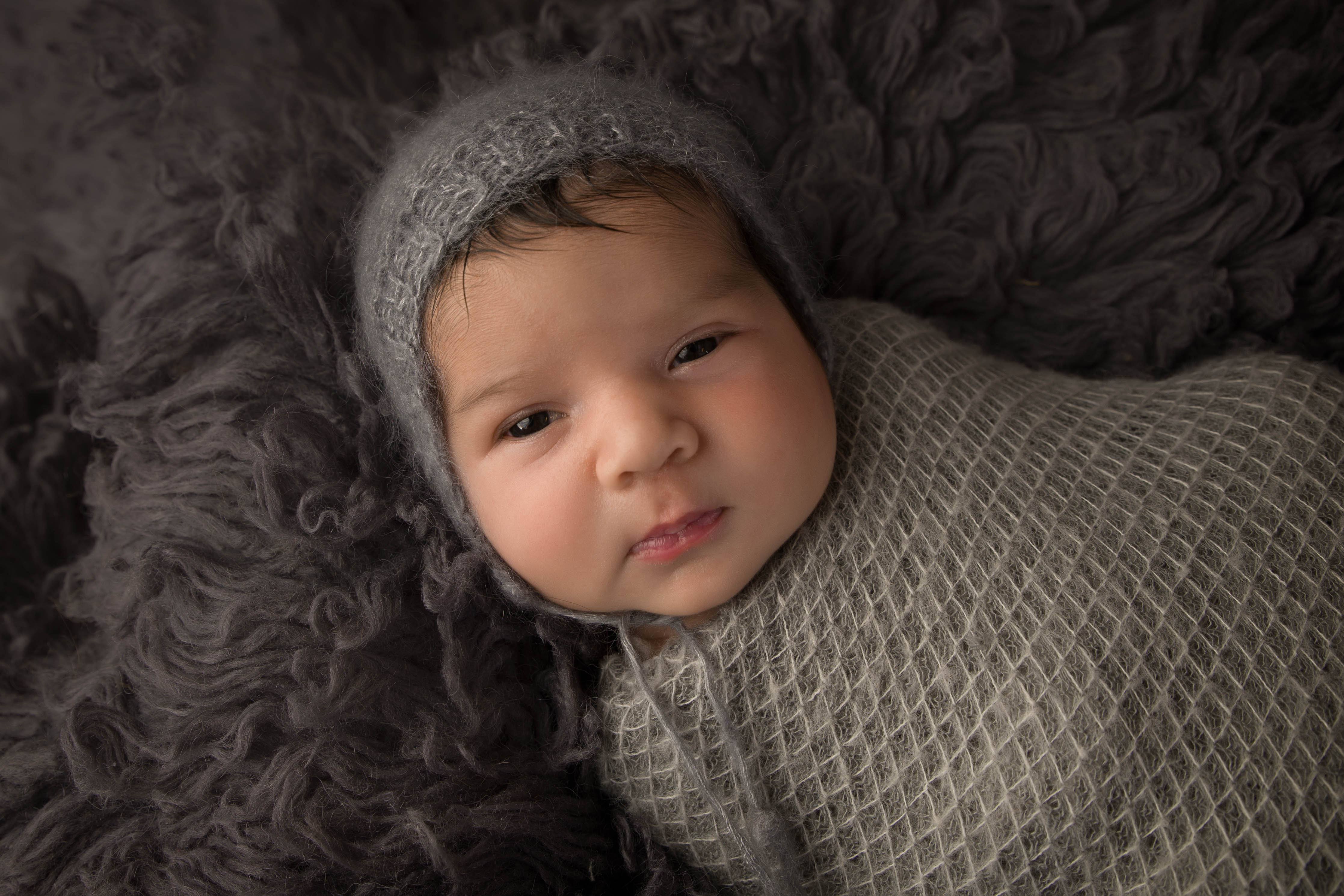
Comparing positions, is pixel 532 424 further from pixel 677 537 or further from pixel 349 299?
pixel 349 299

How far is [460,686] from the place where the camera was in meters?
0.81

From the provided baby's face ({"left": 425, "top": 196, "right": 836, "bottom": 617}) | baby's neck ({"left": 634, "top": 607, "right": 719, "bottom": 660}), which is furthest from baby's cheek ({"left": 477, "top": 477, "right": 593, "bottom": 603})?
baby's neck ({"left": 634, "top": 607, "right": 719, "bottom": 660})

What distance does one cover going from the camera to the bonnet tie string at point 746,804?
2.39ft

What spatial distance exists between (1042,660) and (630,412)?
390 millimetres

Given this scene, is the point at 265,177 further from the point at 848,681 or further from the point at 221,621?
the point at 848,681

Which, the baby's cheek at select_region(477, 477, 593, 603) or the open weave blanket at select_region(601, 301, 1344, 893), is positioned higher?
the baby's cheek at select_region(477, 477, 593, 603)

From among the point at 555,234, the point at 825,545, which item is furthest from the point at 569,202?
the point at 825,545

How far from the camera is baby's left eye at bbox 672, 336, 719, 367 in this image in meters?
0.79

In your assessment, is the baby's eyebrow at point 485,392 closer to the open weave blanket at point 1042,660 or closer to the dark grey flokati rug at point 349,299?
the dark grey flokati rug at point 349,299

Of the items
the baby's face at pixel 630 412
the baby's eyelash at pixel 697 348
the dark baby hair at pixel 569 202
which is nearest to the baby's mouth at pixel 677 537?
the baby's face at pixel 630 412

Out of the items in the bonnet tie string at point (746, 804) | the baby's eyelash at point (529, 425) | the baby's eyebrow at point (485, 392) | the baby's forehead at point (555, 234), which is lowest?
the bonnet tie string at point (746, 804)

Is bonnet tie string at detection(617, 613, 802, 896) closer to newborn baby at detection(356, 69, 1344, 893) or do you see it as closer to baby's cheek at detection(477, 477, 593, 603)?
newborn baby at detection(356, 69, 1344, 893)

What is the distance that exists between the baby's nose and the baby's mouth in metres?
0.06

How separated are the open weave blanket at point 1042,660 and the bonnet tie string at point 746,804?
0.04ft
